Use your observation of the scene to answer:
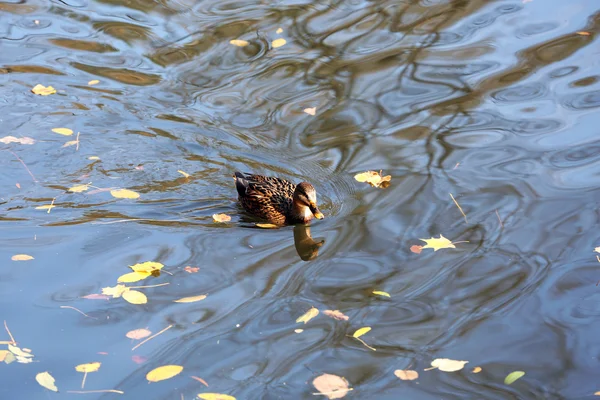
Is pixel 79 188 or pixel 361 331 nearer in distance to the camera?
pixel 361 331

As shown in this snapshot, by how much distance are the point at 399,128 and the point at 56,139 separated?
12.5 feet

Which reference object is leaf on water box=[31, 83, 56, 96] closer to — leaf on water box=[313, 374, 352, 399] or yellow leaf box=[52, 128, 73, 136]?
yellow leaf box=[52, 128, 73, 136]

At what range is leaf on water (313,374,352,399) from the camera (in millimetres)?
5077

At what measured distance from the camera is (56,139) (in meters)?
8.54

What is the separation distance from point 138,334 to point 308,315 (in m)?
1.25

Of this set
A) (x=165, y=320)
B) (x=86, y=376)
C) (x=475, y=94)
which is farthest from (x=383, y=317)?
(x=475, y=94)

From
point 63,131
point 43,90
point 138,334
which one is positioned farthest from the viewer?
point 43,90

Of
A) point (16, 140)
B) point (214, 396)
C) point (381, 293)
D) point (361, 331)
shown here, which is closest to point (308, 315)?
point (361, 331)

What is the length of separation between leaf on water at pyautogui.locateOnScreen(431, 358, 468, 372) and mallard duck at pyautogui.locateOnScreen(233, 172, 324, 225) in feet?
7.18

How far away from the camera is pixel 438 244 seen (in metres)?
6.66

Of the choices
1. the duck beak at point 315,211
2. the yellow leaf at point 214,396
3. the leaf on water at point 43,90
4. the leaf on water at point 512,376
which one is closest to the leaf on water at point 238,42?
the leaf on water at point 43,90

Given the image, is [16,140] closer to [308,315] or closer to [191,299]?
[191,299]

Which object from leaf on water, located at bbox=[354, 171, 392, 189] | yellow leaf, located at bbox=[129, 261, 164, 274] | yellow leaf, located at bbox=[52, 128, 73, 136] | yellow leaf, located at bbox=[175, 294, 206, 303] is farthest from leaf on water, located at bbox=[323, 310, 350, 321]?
yellow leaf, located at bbox=[52, 128, 73, 136]

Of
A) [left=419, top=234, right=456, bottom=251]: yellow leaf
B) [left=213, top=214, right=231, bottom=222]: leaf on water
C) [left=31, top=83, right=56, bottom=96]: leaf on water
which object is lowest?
[left=213, top=214, right=231, bottom=222]: leaf on water
